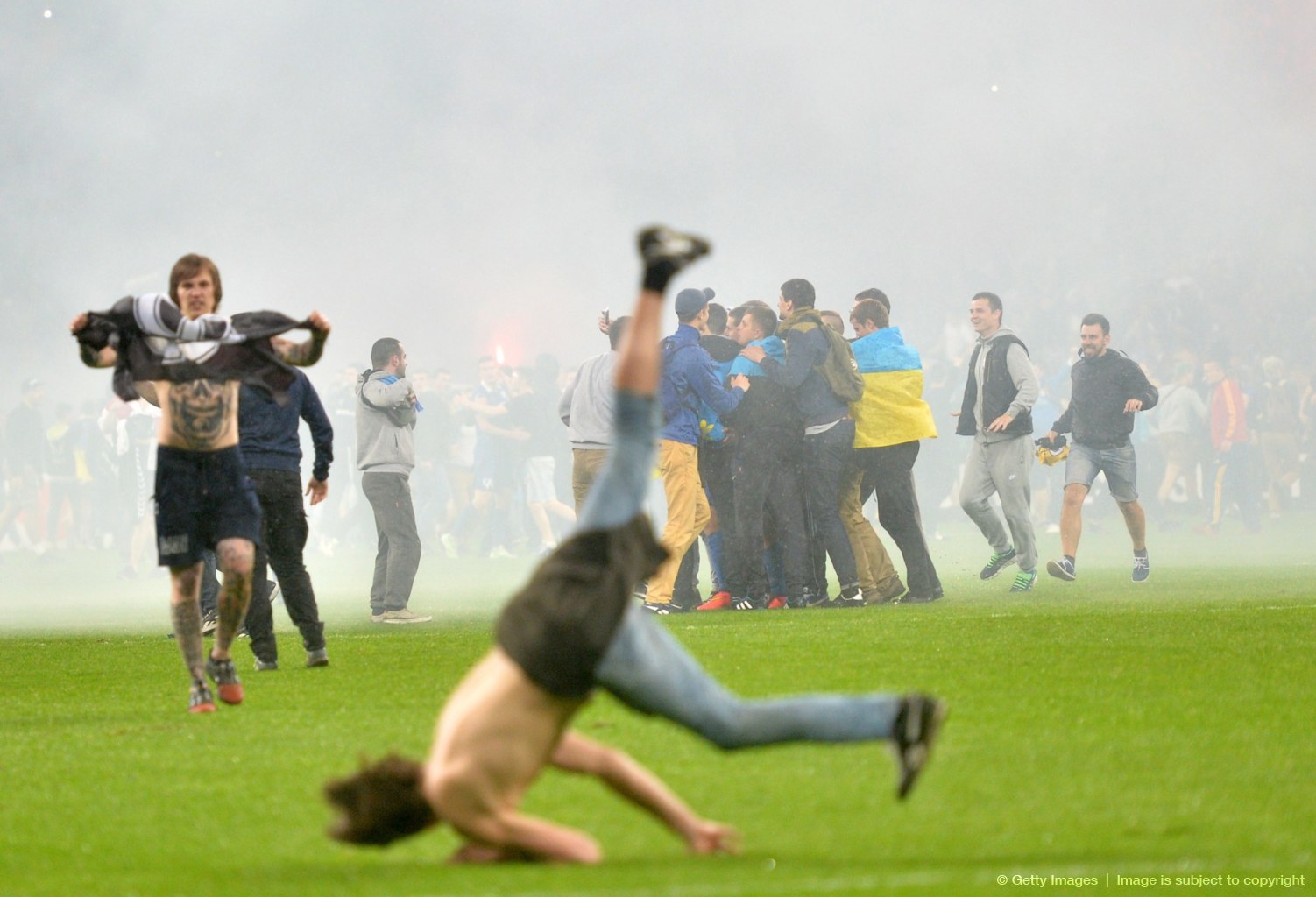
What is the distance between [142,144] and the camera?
25344 millimetres

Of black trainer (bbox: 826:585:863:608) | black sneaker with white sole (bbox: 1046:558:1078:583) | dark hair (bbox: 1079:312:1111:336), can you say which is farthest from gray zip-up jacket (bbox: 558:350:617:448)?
dark hair (bbox: 1079:312:1111:336)

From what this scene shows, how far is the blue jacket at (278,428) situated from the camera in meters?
9.63

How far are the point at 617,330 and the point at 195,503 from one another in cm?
579

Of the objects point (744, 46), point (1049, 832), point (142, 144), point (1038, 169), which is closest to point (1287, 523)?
point (1038, 169)

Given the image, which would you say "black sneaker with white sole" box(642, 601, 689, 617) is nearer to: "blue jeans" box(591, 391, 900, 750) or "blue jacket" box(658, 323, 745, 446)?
"blue jacket" box(658, 323, 745, 446)

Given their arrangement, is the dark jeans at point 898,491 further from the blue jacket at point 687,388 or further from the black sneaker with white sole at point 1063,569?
the black sneaker with white sole at point 1063,569

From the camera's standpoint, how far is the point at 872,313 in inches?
552

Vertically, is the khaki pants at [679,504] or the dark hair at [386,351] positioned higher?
the dark hair at [386,351]

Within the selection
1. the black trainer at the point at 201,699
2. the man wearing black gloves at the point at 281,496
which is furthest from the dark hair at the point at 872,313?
the black trainer at the point at 201,699

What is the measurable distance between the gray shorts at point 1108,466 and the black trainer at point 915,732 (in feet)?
36.8

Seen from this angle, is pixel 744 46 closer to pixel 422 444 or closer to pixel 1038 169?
pixel 1038 169

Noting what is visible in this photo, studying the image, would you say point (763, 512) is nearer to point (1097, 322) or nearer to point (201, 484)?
point (1097, 322)

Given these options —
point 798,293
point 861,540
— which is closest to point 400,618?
point 861,540

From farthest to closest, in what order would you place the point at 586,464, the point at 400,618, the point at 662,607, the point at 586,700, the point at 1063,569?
the point at 1063,569
the point at 400,618
the point at 662,607
the point at 586,464
the point at 586,700
